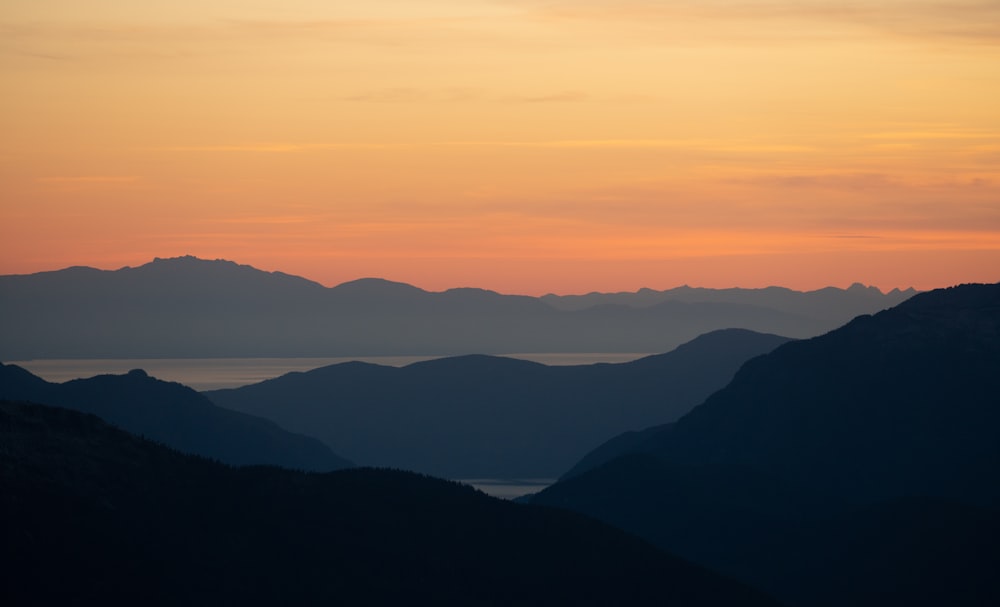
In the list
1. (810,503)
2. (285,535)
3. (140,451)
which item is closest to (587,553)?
(285,535)

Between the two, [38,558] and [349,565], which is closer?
[38,558]

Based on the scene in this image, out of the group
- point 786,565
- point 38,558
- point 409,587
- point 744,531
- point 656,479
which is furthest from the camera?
point 656,479

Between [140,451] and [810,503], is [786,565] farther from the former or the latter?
[140,451]

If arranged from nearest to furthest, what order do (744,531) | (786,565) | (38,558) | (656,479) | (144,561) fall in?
(38,558) → (144,561) → (786,565) → (744,531) → (656,479)

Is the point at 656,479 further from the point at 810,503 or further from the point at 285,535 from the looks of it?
the point at 285,535

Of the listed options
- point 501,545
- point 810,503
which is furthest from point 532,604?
point 810,503

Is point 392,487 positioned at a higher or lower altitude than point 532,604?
higher
